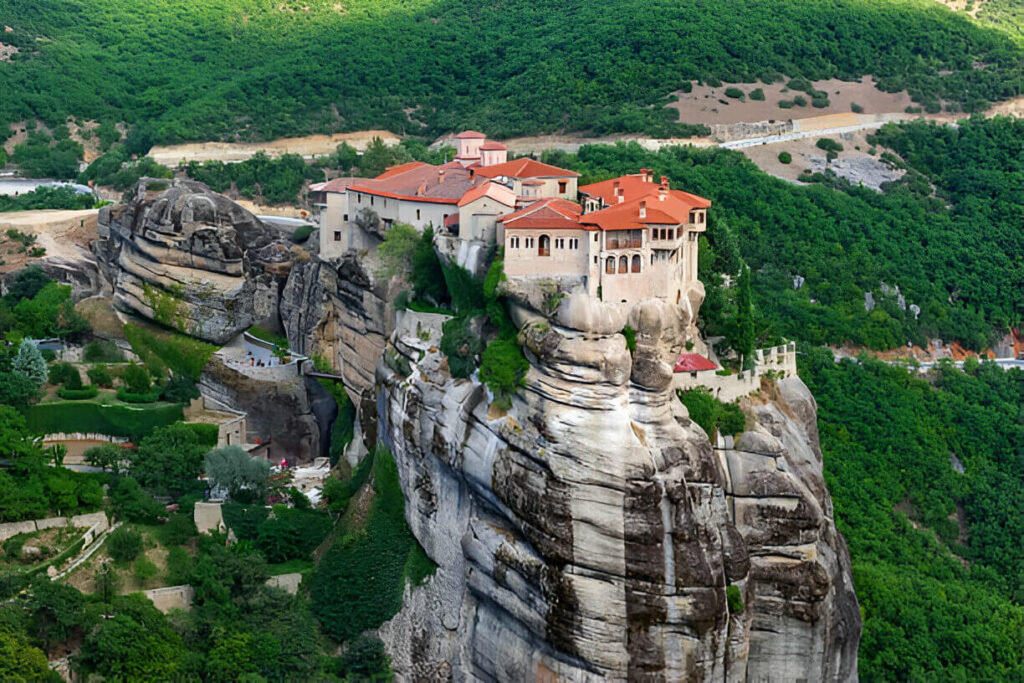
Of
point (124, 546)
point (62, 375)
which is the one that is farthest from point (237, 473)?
point (62, 375)

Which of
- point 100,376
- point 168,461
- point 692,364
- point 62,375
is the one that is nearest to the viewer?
point 692,364

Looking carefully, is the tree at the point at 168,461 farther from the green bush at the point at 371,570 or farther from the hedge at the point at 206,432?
the green bush at the point at 371,570

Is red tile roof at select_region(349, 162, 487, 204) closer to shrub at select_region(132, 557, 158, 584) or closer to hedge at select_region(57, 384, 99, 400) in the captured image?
hedge at select_region(57, 384, 99, 400)

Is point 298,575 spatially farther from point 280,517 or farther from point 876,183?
point 876,183

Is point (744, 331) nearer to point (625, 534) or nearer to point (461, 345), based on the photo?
point (461, 345)

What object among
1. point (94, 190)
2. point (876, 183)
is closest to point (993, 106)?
point (876, 183)

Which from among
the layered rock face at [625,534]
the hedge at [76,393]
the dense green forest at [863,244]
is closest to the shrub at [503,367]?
the layered rock face at [625,534]
